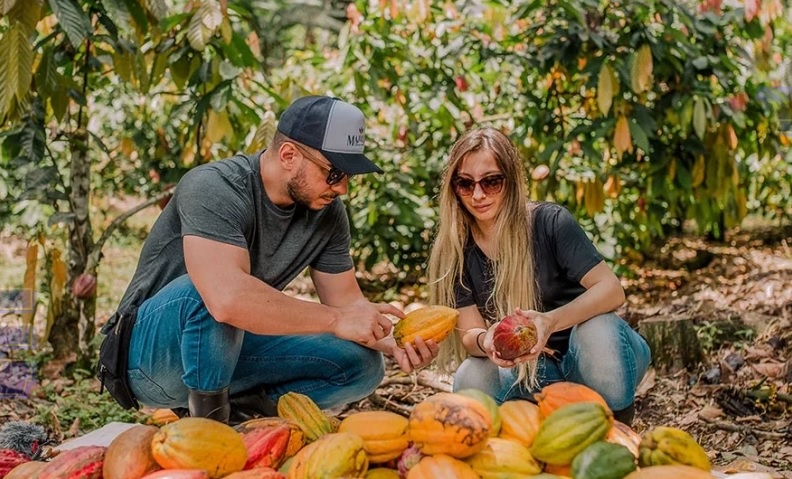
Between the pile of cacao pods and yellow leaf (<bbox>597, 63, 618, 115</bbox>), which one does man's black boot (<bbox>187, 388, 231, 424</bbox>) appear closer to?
the pile of cacao pods

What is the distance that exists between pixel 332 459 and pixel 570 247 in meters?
1.17

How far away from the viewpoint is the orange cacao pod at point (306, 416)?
5.96 feet

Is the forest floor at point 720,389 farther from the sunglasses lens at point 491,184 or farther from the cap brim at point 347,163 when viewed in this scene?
the cap brim at point 347,163

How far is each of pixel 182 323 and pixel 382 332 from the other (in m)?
0.54

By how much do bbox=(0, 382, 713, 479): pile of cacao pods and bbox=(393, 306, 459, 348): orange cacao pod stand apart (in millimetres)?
479

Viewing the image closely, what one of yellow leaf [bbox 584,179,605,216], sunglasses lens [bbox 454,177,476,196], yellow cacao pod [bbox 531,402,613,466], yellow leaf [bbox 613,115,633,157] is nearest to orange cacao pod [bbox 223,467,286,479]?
yellow cacao pod [bbox 531,402,613,466]

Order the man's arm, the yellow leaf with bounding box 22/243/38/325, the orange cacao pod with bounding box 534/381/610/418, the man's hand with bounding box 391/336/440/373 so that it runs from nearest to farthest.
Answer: the orange cacao pod with bounding box 534/381/610/418 < the man's arm < the man's hand with bounding box 391/336/440/373 < the yellow leaf with bounding box 22/243/38/325

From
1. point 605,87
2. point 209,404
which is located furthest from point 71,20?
point 605,87

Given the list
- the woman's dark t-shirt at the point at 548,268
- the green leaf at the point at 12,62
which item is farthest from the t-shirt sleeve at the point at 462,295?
the green leaf at the point at 12,62

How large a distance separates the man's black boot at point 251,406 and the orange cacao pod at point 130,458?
2.65 ft

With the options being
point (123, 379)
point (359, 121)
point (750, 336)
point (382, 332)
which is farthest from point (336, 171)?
point (750, 336)

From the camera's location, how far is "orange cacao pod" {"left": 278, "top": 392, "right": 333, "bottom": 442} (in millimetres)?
1816

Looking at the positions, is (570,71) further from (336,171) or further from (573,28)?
(336,171)

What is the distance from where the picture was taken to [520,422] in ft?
5.48
